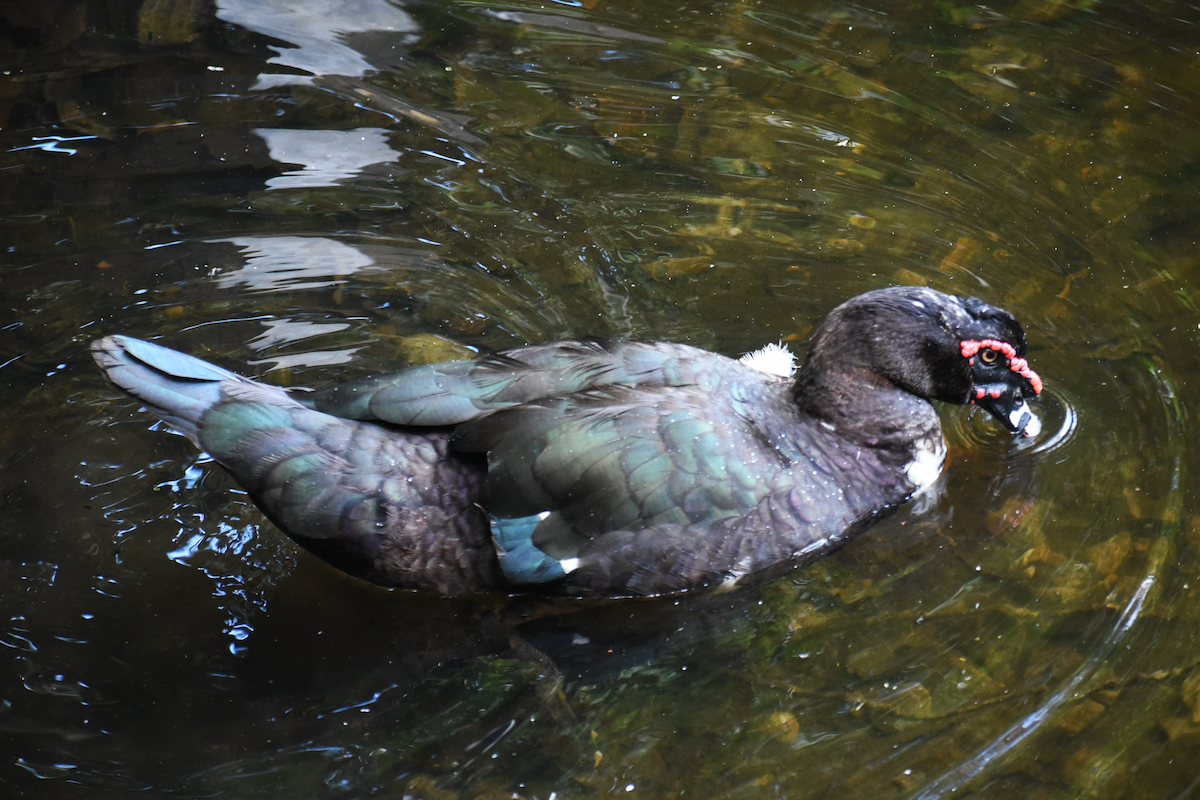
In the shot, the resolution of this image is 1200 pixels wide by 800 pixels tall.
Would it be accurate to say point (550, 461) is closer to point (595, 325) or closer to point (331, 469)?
point (331, 469)

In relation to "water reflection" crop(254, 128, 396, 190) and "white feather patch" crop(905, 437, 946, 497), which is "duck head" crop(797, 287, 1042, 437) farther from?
"water reflection" crop(254, 128, 396, 190)

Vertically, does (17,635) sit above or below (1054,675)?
below

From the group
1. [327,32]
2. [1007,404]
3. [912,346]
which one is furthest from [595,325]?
[327,32]

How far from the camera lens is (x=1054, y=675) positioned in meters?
3.65

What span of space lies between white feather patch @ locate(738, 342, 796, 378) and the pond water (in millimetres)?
338

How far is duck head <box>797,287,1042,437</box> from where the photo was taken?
418 centimetres

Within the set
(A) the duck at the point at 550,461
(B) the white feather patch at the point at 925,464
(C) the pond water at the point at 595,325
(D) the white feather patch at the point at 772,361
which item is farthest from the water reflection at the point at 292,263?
(B) the white feather patch at the point at 925,464

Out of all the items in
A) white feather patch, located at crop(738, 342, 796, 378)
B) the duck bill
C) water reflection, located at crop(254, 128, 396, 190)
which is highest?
water reflection, located at crop(254, 128, 396, 190)

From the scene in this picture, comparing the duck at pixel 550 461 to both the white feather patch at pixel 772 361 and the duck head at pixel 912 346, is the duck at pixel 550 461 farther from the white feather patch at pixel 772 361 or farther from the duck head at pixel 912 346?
the white feather patch at pixel 772 361

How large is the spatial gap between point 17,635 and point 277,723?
100 centimetres

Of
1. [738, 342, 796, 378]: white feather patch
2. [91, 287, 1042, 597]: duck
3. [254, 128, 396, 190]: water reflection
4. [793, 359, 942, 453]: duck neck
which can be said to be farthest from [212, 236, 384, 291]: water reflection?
[793, 359, 942, 453]: duck neck

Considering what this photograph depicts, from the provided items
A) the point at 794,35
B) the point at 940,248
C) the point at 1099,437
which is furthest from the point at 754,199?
the point at 1099,437

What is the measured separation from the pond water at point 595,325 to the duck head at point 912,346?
50 centimetres

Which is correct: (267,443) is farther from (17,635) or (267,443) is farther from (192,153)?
(192,153)
